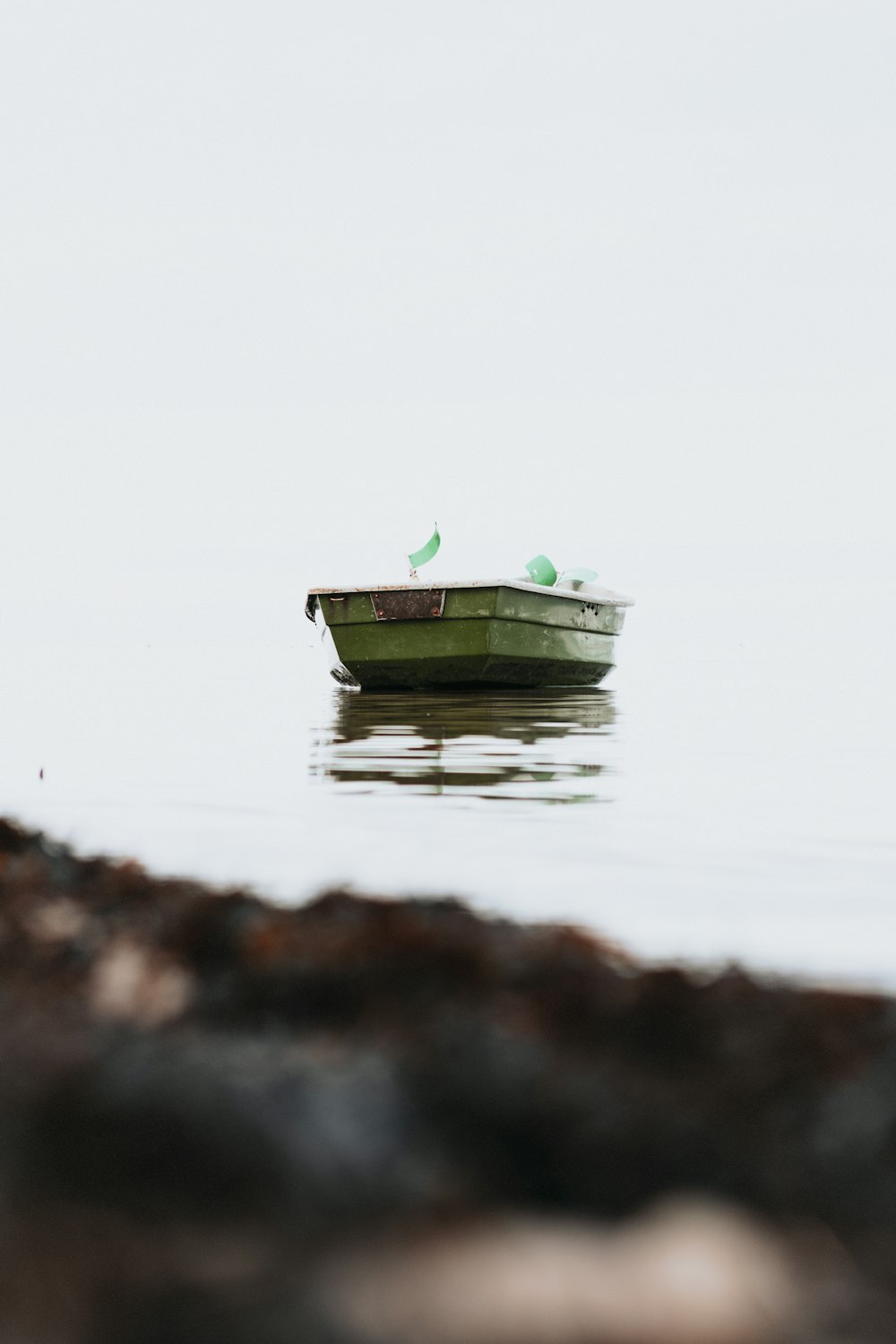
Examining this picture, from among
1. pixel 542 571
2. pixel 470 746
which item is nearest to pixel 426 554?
pixel 542 571

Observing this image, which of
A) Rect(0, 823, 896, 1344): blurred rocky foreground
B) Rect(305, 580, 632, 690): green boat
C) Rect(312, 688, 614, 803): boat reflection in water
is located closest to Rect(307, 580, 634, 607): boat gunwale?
Rect(305, 580, 632, 690): green boat

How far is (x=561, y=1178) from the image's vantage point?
1540 mm

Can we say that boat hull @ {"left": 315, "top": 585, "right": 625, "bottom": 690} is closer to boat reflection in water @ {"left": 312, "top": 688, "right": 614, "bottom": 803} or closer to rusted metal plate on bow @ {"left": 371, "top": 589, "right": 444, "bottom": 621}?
rusted metal plate on bow @ {"left": 371, "top": 589, "right": 444, "bottom": 621}

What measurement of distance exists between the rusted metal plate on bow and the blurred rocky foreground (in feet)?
42.0

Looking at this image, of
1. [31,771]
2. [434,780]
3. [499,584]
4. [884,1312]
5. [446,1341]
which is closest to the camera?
[446,1341]

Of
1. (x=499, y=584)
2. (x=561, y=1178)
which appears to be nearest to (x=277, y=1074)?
(x=561, y=1178)

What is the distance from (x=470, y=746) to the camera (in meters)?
8.88

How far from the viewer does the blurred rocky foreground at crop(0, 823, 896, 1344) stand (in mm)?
1187

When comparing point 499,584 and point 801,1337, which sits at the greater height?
point 499,584

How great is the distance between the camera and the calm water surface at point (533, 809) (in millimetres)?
3754

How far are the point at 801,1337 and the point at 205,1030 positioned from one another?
1.22 meters

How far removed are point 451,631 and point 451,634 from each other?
49mm

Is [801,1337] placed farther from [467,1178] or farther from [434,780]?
[434,780]

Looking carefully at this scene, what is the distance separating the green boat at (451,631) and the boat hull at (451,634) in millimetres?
12
